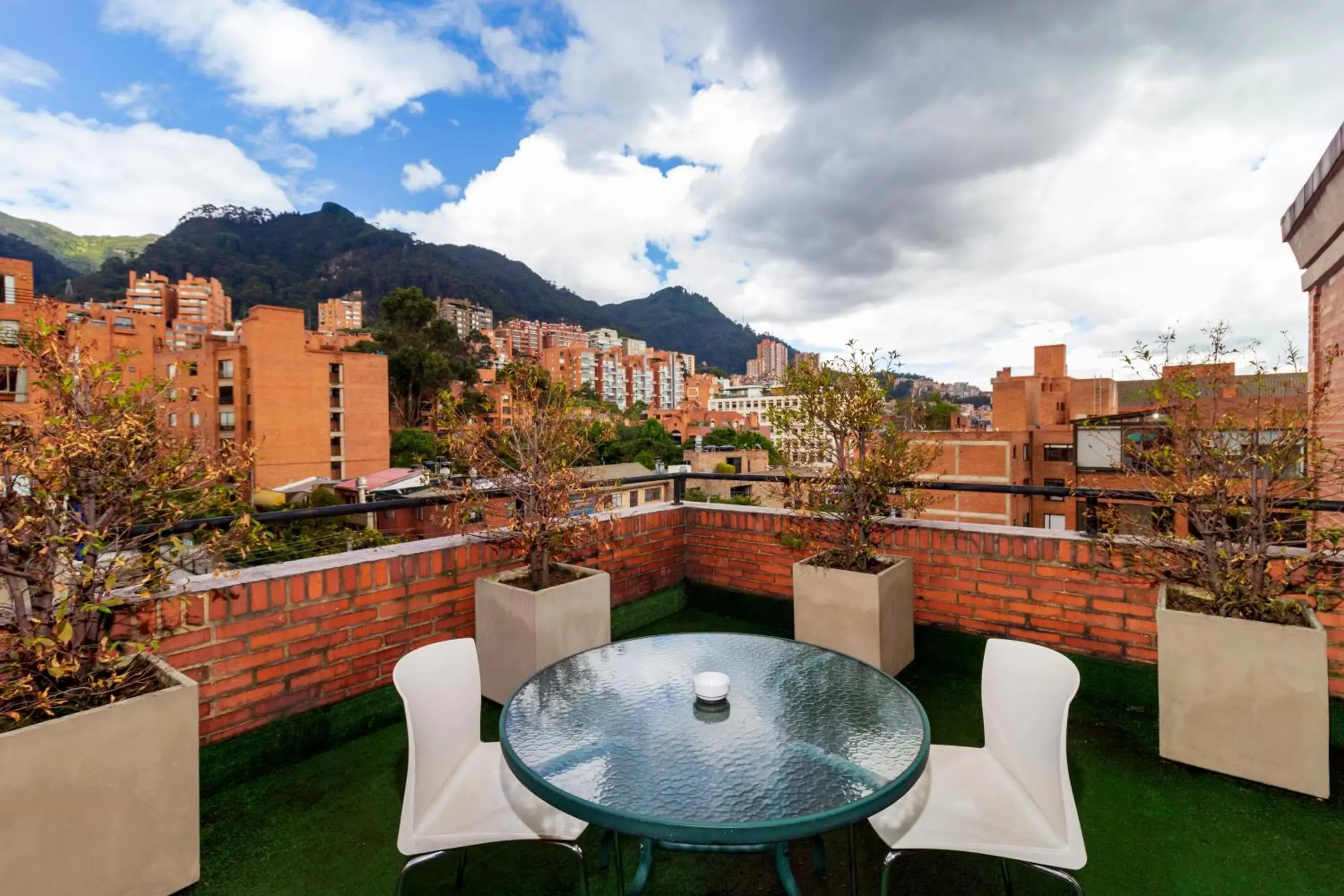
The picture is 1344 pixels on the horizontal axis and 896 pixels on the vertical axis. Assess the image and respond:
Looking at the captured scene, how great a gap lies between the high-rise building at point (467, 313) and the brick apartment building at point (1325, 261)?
272ft

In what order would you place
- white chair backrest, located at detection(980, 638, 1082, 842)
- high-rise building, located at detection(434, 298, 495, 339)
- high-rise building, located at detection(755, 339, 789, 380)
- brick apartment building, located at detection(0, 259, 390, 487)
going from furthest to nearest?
1. high-rise building, located at detection(755, 339, 789, 380)
2. high-rise building, located at detection(434, 298, 495, 339)
3. brick apartment building, located at detection(0, 259, 390, 487)
4. white chair backrest, located at detection(980, 638, 1082, 842)

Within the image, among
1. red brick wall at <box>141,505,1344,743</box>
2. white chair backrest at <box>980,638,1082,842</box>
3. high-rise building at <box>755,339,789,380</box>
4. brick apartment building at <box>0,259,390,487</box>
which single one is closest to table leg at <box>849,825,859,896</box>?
white chair backrest at <box>980,638,1082,842</box>

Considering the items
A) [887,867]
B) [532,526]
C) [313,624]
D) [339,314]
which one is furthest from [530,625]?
[339,314]

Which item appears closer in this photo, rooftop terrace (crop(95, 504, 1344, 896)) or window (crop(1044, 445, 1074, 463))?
rooftop terrace (crop(95, 504, 1344, 896))

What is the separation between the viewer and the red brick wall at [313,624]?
6.79ft

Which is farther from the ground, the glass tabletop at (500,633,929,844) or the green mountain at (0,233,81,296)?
the green mountain at (0,233,81,296)

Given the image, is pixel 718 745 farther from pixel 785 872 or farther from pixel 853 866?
pixel 853 866

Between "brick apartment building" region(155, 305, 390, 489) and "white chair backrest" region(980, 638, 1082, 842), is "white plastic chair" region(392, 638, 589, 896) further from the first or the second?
"brick apartment building" region(155, 305, 390, 489)

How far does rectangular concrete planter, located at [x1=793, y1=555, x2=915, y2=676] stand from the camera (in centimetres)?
283

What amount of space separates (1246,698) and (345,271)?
10221 centimetres

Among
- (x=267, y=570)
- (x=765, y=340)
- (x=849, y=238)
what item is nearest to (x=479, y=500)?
(x=267, y=570)

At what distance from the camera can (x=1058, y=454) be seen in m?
30.9

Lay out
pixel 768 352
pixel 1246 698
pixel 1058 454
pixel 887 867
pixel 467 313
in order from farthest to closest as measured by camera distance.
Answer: pixel 768 352
pixel 467 313
pixel 1058 454
pixel 1246 698
pixel 887 867

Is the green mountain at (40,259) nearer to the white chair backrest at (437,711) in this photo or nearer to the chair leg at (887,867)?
the white chair backrest at (437,711)
